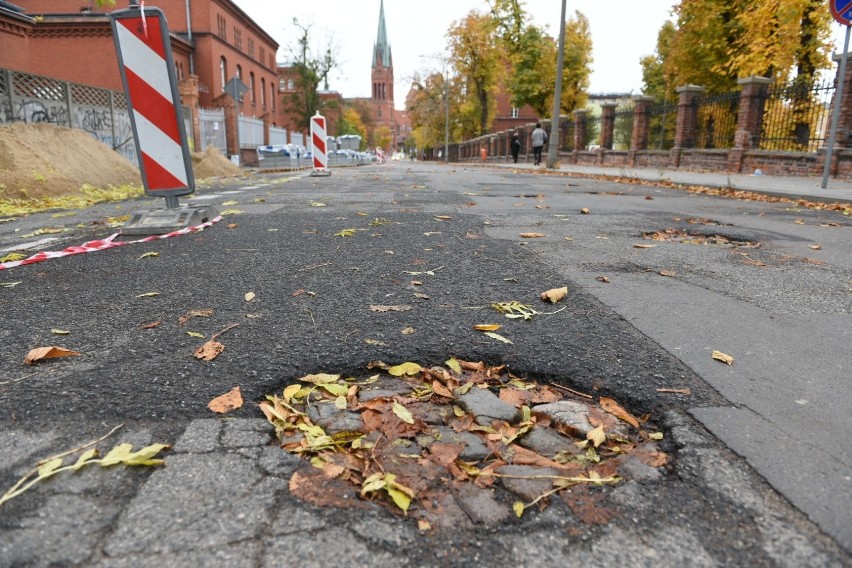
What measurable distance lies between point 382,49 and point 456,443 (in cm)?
15206

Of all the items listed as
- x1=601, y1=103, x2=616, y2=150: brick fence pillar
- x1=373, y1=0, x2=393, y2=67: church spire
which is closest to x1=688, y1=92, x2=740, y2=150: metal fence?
→ x1=601, y1=103, x2=616, y2=150: brick fence pillar

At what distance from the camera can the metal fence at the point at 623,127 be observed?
25.4 metres

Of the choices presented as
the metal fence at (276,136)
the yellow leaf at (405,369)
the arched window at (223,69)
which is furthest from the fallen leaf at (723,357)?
the arched window at (223,69)

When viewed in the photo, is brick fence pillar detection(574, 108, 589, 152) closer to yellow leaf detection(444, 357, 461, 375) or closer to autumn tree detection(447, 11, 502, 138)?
autumn tree detection(447, 11, 502, 138)

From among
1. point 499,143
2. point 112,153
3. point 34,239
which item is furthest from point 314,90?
point 34,239

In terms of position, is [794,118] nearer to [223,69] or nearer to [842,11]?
[842,11]

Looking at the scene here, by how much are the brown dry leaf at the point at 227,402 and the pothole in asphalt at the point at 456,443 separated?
87mm

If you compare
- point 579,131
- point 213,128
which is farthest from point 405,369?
point 579,131

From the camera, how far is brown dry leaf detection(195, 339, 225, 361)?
2.22 metres

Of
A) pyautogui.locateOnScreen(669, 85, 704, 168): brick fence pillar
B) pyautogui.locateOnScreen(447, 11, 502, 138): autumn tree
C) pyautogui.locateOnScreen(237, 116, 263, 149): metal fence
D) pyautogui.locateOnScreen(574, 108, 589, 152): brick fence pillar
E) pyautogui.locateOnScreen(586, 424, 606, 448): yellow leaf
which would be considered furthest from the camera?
pyautogui.locateOnScreen(447, 11, 502, 138): autumn tree

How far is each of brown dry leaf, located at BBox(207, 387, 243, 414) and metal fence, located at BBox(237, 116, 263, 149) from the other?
29401mm

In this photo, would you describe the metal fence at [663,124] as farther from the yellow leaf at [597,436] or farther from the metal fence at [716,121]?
the yellow leaf at [597,436]

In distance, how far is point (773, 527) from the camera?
4.22 ft

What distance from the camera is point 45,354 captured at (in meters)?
2.21
